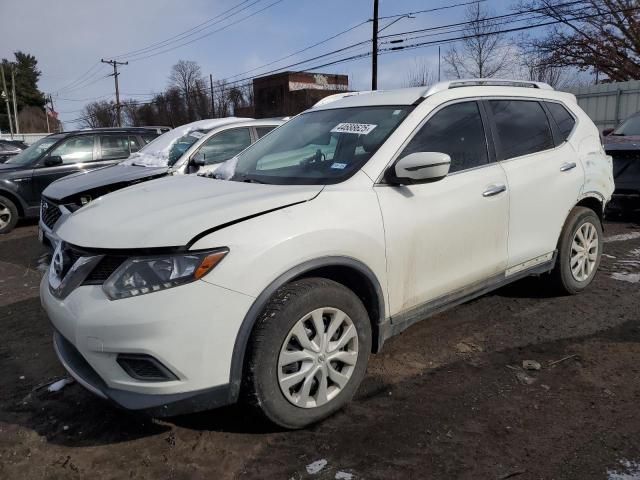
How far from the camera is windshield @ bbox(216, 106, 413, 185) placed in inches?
125

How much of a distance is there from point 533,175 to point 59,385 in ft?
12.0

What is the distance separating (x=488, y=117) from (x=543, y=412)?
2055 mm

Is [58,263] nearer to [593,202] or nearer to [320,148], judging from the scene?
[320,148]

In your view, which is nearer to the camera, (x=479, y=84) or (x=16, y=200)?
(x=479, y=84)

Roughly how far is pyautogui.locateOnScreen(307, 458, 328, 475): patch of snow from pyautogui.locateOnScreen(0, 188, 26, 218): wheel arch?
8.94m

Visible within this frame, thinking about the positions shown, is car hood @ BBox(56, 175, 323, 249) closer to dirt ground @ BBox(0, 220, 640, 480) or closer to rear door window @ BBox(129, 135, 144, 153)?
dirt ground @ BBox(0, 220, 640, 480)

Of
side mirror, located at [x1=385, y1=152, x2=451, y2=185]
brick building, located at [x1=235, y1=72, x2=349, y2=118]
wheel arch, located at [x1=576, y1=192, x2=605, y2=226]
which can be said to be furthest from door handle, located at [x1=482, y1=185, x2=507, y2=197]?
brick building, located at [x1=235, y1=72, x2=349, y2=118]

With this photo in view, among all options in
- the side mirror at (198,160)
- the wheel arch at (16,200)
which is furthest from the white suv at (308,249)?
the wheel arch at (16,200)

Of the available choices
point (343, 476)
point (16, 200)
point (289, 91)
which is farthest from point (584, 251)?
point (289, 91)

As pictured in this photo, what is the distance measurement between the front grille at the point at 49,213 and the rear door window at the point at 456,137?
4.49 metres

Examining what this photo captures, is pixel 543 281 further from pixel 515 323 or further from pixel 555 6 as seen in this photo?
pixel 555 6

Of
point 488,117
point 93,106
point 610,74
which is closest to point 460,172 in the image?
point 488,117

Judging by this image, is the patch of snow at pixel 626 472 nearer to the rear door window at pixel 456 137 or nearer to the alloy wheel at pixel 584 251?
the rear door window at pixel 456 137

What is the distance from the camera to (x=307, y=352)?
8.72 feet
